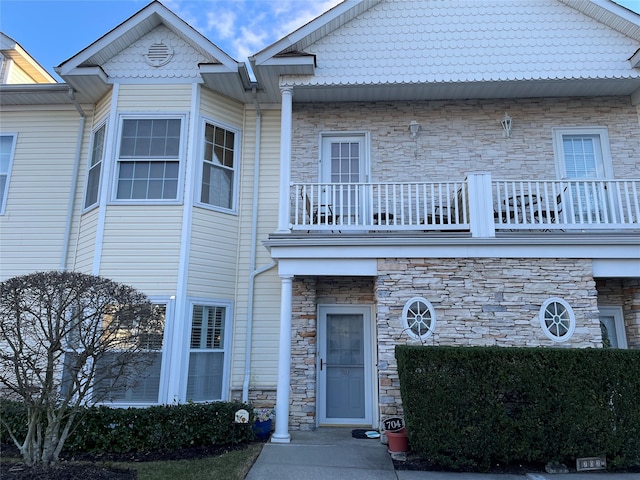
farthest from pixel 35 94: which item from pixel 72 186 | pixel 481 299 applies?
pixel 481 299

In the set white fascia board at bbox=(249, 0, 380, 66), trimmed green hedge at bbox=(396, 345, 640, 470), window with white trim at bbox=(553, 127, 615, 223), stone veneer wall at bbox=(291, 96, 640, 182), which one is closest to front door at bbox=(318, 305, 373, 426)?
trimmed green hedge at bbox=(396, 345, 640, 470)

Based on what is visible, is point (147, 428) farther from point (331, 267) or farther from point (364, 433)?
point (331, 267)

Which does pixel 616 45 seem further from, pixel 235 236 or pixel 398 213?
pixel 235 236

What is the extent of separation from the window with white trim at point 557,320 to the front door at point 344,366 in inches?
115

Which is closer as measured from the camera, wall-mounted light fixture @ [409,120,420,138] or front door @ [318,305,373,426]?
front door @ [318,305,373,426]

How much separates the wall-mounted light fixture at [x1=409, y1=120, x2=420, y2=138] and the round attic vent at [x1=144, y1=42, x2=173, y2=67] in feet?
15.9

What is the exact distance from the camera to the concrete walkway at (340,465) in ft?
17.3

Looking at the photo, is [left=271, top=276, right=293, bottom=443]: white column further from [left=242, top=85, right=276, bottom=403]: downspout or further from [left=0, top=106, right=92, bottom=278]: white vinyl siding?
[left=0, top=106, right=92, bottom=278]: white vinyl siding

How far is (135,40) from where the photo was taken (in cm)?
844

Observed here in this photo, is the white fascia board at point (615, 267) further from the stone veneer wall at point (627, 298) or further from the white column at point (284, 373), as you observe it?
the white column at point (284, 373)

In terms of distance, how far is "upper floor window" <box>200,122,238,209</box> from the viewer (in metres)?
8.17

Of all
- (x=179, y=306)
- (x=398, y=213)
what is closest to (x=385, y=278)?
(x=398, y=213)

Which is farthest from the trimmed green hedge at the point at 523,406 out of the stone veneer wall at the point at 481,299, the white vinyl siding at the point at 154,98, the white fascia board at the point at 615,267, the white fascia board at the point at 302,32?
the white vinyl siding at the point at 154,98

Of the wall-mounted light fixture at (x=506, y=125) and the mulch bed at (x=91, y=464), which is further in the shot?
the wall-mounted light fixture at (x=506, y=125)
